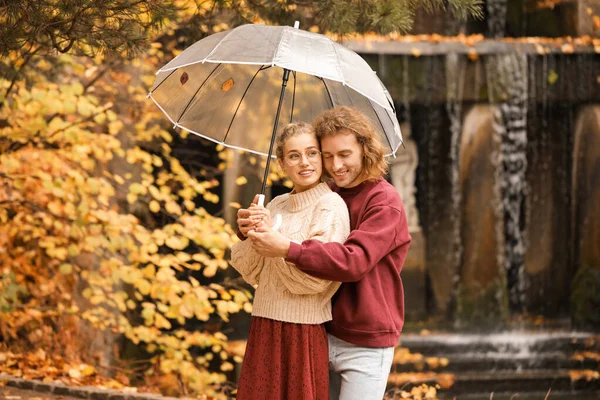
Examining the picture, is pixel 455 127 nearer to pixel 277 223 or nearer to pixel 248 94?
pixel 248 94

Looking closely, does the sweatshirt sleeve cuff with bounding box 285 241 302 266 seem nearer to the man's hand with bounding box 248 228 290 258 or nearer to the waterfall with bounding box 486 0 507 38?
the man's hand with bounding box 248 228 290 258

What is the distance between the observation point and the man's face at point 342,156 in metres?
2.95

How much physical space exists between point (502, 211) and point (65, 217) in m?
5.21

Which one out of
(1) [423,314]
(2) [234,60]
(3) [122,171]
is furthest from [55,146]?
(1) [423,314]

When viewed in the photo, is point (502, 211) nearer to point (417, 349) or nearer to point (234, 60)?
point (417, 349)

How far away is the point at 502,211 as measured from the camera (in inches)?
375

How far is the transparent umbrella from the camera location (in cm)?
305

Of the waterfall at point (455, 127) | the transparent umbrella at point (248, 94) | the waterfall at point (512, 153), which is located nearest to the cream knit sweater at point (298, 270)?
the transparent umbrella at point (248, 94)

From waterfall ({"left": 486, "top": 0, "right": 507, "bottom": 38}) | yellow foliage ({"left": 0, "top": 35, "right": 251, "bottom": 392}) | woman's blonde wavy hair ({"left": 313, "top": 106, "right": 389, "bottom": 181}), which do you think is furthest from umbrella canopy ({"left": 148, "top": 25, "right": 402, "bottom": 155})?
waterfall ({"left": 486, "top": 0, "right": 507, "bottom": 38})

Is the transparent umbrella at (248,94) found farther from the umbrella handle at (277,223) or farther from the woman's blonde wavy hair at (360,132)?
the umbrella handle at (277,223)

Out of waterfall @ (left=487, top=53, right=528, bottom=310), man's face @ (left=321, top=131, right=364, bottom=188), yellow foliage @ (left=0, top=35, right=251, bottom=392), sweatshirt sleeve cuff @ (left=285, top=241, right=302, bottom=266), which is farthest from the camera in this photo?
waterfall @ (left=487, top=53, right=528, bottom=310)

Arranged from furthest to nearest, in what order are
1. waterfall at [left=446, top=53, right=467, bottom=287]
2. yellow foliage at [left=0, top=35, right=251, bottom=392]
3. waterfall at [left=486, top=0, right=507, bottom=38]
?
1. waterfall at [left=486, top=0, right=507, bottom=38]
2. waterfall at [left=446, top=53, right=467, bottom=287]
3. yellow foliage at [left=0, top=35, right=251, bottom=392]

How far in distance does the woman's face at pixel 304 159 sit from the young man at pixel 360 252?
4 centimetres

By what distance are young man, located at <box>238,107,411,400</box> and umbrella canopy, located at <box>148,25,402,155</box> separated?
0.19 meters
